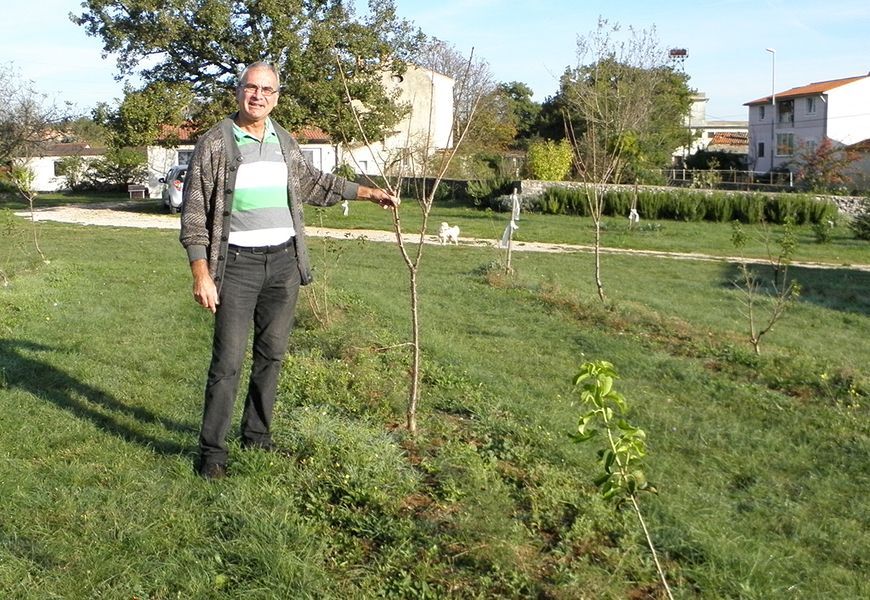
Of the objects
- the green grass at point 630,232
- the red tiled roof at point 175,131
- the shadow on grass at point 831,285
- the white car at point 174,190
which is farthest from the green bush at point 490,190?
the shadow on grass at point 831,285

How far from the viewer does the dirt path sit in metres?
18.4

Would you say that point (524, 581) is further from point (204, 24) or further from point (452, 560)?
point (204, 24)

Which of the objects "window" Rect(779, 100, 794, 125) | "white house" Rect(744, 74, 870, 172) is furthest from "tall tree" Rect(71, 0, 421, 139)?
"window" Rect(779, 100, 794, 125)

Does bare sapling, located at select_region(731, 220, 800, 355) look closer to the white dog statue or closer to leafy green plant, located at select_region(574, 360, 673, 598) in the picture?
leafy green plant, located at select_region(574, 360, 673, 598)

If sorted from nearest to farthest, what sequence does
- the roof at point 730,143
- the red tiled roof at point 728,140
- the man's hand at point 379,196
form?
the man's hand at point 379,196, the roof at point 730,143, the red tiled roof at point 728,140

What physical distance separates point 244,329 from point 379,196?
0.87 m

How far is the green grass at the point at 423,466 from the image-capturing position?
10.9 feet

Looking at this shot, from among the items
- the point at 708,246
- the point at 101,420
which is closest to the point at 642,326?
the point at 101,420

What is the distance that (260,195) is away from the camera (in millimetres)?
4074

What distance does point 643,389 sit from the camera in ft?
22.8

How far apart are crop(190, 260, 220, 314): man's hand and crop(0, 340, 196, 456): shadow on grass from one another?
0.92 metres

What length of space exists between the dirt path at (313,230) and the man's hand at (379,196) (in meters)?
8.97

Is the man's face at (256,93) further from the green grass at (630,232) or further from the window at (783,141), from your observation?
the window at (783,141)

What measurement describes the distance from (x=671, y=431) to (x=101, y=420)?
130 inches
